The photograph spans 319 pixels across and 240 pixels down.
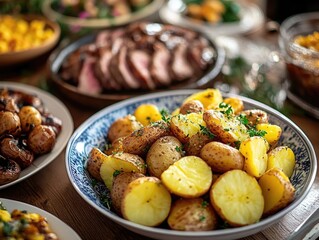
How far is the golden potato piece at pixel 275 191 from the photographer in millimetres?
1294

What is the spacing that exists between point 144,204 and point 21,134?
687mm

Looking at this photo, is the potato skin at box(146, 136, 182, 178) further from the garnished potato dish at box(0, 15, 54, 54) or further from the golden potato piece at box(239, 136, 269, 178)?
the garnished potato dish at box(0, 15, 54, 54)

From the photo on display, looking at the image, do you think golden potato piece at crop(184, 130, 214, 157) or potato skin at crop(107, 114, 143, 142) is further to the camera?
potato skin at crop(107, 114, 143, 142)

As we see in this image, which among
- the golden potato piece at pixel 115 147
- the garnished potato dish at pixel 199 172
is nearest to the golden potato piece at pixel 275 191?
the garnished potato dish at pixel 199 172

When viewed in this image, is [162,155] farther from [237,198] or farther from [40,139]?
[40,139]

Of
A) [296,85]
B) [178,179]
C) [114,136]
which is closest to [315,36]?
[296,85]

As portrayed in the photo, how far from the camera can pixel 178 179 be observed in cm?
128

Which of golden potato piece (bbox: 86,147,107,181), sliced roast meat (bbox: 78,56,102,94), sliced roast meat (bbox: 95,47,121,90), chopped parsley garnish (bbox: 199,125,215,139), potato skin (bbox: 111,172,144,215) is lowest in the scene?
sliced roast meat (bbox: 78,56,102,94)

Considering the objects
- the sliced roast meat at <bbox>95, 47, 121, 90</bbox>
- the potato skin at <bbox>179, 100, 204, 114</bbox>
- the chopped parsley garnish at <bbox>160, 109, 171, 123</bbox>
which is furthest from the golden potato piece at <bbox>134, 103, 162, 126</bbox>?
the sliced roast meat at <bbox>95, 47, 121, 90</bbox>

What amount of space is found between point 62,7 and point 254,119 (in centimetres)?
196

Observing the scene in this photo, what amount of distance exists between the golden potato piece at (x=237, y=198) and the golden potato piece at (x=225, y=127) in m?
0.14

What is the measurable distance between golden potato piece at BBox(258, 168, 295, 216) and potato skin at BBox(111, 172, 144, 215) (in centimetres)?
37

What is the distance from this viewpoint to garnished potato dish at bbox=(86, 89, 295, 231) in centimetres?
127

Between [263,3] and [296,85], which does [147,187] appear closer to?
[296,85]
